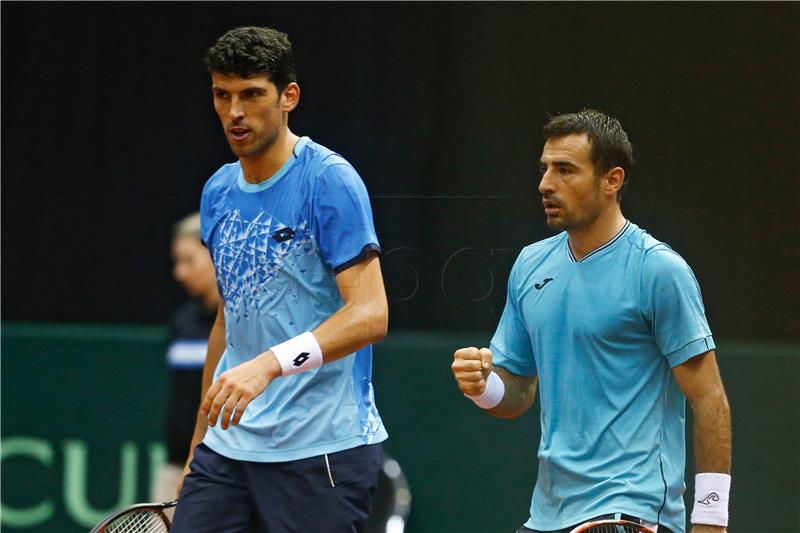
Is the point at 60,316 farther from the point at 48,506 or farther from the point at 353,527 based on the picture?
the point at 353,527

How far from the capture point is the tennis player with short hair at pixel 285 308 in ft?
11.0

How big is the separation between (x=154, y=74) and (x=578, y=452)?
8.79ft

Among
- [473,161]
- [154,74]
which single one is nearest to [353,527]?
[473,161]

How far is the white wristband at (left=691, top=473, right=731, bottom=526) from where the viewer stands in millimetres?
3207

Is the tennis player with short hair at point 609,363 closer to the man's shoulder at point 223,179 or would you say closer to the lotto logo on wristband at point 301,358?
the lotto logo on wristband at point 301,358

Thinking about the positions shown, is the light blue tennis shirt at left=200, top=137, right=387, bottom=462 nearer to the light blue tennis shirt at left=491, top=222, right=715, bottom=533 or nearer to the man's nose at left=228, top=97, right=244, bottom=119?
the man's nose at left=228, top=97, right=244, bottom=119

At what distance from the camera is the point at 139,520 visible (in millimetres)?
3529

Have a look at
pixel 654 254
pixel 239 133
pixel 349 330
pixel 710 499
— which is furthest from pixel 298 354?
pixel 710 499

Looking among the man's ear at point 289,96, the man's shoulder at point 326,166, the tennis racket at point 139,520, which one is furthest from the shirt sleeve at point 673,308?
the tennis racket at point 139,520

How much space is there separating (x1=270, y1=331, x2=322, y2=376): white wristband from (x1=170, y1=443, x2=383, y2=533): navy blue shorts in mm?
276

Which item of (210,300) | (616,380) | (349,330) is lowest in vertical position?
(210,300)

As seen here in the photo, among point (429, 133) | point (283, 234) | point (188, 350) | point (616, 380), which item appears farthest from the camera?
point (188, 350)

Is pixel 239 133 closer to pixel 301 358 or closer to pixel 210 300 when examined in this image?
pixel 301 358

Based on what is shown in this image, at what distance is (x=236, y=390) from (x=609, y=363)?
2.79 ft
